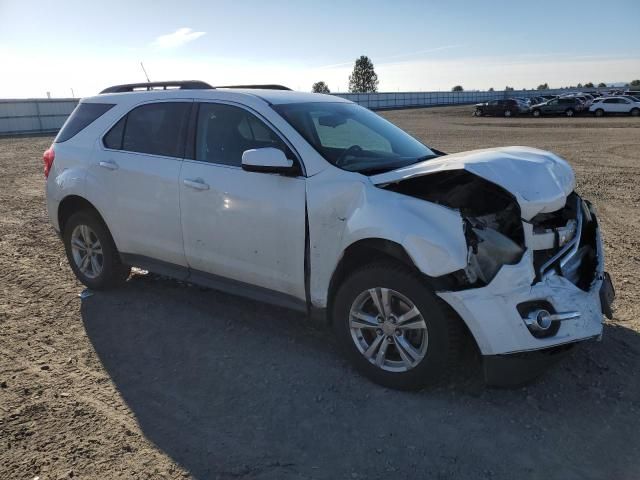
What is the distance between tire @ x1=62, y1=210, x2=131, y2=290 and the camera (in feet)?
17.6

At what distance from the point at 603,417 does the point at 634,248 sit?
12.7 ft

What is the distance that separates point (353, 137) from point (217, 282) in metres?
1.60

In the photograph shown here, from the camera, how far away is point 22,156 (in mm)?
20062

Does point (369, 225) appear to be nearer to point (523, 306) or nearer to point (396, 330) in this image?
point (396, 330)

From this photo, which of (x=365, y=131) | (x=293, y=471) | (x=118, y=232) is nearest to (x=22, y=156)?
(x=118, y=232)

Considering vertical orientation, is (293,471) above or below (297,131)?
below

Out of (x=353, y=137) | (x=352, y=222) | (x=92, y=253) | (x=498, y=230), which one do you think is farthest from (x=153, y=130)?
(x=498, y=230)

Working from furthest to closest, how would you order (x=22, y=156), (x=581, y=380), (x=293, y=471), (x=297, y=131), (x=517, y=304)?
(x=22, y=156), (x=297, y=131), (x=581, y=380), (x=517, y=304), (x=293, y=471)

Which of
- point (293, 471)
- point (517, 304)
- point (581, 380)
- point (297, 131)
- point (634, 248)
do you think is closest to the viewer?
point (293, 471)

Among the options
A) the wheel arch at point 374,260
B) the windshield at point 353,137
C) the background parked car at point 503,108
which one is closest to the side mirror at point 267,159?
the windshield at point 353,137

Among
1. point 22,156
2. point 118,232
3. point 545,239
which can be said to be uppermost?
point 545,239

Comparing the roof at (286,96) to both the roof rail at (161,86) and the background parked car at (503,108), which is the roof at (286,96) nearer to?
the roof rail at (161,86)

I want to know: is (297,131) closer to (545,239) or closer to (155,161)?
(155,161)

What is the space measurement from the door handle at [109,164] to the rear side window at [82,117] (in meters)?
0.56
